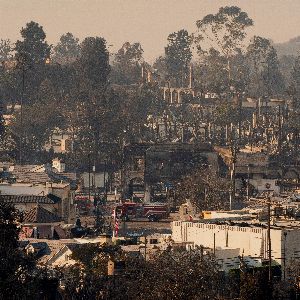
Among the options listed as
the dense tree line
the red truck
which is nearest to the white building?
the red truck

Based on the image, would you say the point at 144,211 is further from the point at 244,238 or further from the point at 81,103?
the point at 81,103

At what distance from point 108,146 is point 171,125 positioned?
898 inches

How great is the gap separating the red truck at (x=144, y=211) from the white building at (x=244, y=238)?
2914cm

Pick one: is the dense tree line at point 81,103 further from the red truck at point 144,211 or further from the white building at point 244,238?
the white building at point 244,238

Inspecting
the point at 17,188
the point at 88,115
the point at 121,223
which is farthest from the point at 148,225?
the point at 88,115

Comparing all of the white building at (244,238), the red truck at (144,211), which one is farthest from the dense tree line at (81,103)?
the white building at (244,238)

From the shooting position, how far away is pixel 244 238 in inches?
2581

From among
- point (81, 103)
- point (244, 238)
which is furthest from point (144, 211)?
point (81, 103)

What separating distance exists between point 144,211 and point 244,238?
3524cm

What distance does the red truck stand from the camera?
99.6 m

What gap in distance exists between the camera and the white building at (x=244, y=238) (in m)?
63.6

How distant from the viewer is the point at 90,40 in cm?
18088

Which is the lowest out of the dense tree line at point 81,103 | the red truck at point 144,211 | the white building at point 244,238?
the white building at point 244,238

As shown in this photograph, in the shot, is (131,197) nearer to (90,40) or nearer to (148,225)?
(148,225)
